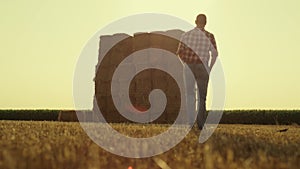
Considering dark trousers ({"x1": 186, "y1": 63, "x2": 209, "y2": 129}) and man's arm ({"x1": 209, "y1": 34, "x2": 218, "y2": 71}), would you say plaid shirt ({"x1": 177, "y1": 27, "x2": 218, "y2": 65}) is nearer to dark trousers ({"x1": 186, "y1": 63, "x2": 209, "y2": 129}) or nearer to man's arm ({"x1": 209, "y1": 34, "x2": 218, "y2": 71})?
man's arm ({"x1": 209, "y1": 34, "x2": 218, "y2": 71})

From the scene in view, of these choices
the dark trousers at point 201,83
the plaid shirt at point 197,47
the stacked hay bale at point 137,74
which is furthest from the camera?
the stacked hay bale at point 137,74

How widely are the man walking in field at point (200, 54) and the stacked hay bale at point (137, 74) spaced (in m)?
7.40

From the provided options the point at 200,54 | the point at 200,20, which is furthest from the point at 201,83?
the point at 200,20

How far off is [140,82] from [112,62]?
1.72m

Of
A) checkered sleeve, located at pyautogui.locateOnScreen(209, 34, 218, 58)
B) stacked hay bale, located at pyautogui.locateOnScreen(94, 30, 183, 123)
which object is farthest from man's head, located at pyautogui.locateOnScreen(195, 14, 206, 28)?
stacked hay bale, located at pyautogui.locateOnScreen(94, 30, 183, 123)

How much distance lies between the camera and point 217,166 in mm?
3088

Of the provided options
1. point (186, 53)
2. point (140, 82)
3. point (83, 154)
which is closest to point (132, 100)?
point (140, 82)

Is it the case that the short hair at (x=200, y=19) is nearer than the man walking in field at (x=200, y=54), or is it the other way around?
the man walking in field at (x=200, y=54)

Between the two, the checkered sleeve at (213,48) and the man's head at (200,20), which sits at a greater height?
the man's head at (200,20)

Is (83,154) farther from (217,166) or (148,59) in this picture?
(148,59)

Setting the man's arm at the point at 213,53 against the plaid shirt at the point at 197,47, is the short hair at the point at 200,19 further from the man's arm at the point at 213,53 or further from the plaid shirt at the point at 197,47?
the man's arm at the point at 213,53

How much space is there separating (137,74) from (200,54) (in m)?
9.07

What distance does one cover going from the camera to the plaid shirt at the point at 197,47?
7902mm

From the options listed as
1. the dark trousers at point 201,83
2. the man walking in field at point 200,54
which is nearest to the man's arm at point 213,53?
the man walking in field at point 200,54
